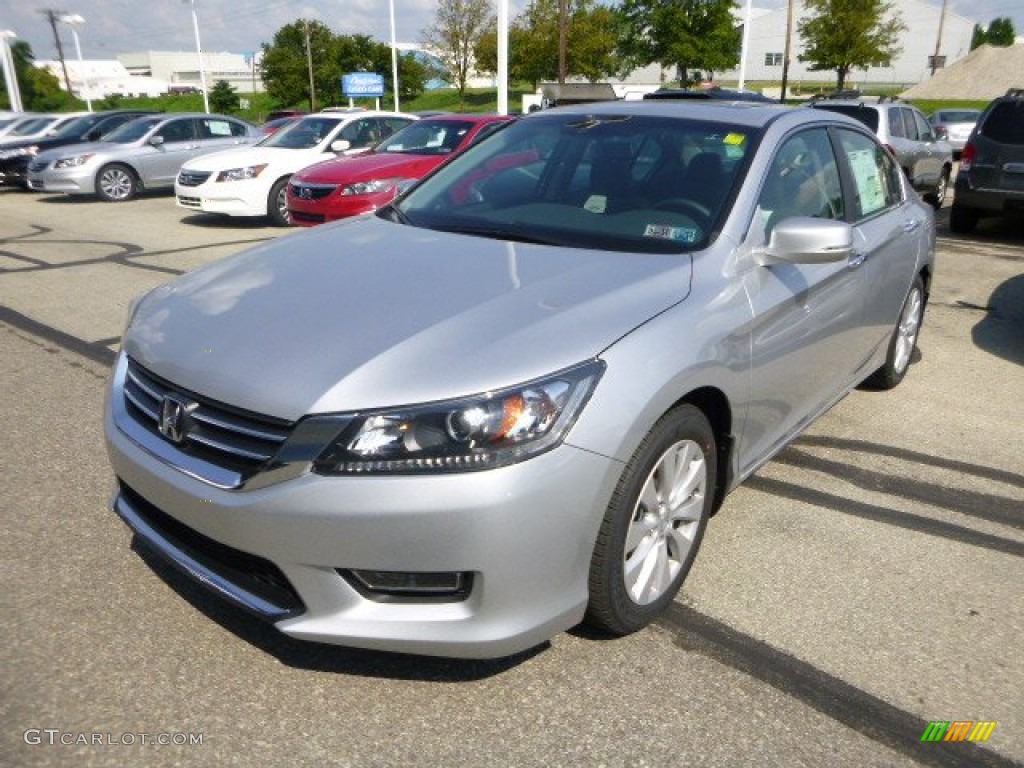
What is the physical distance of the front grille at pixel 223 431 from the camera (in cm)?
221

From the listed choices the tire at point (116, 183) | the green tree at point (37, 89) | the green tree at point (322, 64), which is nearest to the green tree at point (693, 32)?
the green tree at point (322, 64)

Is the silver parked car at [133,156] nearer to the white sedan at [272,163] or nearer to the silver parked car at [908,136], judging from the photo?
the white sedan at [272,163]

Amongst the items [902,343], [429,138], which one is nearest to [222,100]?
[429,138]

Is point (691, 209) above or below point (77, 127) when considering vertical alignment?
above

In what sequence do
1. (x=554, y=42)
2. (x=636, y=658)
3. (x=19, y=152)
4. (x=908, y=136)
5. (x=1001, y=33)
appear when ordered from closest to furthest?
(x=636, y=658), (x=908, y=136), (x=19, y=152), (x=554, y=42), (x=1001, y=33)

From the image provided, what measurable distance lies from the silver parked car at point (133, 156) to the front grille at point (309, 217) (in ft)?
21.4

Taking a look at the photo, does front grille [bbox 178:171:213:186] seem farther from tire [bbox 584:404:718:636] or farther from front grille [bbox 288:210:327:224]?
tire [bbox 584:404:718:636]

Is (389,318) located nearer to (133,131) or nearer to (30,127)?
(133,131)

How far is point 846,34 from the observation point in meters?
41.9

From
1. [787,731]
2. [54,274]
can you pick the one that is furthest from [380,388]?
[54,274]

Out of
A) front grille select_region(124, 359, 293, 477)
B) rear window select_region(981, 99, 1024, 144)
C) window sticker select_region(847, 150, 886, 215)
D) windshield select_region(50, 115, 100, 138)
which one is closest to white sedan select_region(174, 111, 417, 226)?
windshield select_region(50, 115, 100, 138)

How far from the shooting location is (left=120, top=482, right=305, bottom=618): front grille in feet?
7.45

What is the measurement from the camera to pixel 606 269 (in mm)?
2820

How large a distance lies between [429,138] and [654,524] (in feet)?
30.5
